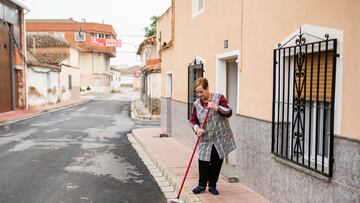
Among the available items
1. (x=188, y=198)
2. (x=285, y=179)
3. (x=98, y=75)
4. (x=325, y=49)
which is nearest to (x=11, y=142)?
(x=188, y=198)

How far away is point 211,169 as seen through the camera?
579cm

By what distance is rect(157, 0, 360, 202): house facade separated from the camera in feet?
12.5

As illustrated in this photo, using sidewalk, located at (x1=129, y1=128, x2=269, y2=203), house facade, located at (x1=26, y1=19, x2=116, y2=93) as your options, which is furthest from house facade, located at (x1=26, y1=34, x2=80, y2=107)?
sidewalk, located at (x1=129, y1=128, x2=269, y2=203)

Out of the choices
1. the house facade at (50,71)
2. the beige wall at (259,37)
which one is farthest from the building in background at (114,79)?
the beige wall at (259,37)

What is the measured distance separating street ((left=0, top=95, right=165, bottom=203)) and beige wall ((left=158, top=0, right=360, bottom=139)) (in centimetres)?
223

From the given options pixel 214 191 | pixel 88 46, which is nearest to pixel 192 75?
pixel 214 191

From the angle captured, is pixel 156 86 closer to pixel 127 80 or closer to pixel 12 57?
pixel 12 57

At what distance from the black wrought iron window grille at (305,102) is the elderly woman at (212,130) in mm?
670

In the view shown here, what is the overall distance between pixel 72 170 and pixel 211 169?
351 cm

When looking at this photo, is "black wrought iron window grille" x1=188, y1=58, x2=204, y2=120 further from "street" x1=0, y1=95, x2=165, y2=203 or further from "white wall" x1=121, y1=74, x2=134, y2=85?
"white wall" x1=121, y1=74, x2=134, y2=85

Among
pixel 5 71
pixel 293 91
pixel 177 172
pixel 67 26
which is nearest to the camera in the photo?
pixel 293 91

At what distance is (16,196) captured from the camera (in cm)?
617

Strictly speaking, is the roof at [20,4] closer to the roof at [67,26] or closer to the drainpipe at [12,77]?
the drainpipe at [12,77]

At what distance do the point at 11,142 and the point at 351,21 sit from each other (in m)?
10.7
